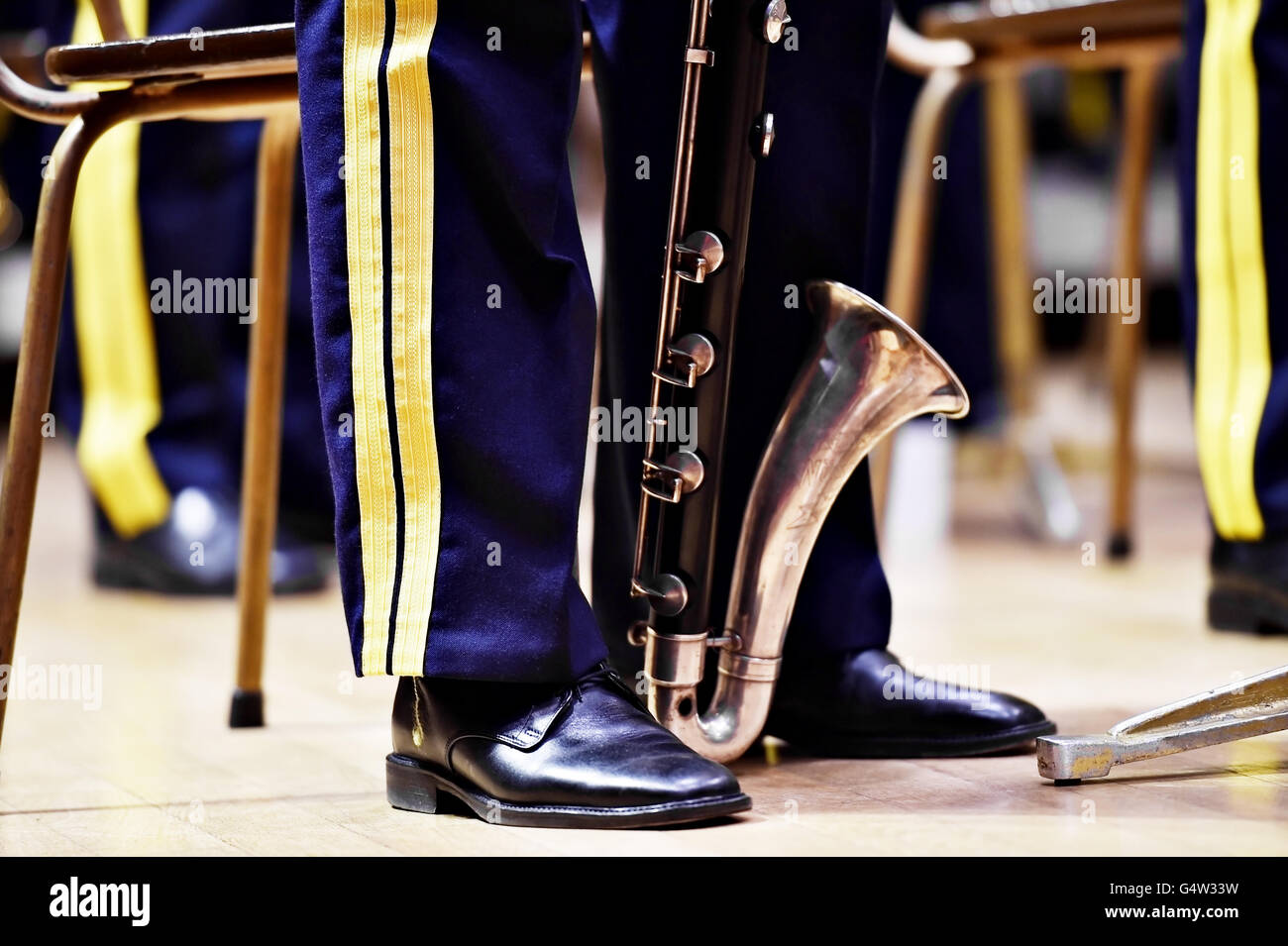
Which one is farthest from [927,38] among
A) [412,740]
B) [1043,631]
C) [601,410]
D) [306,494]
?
[412,740]

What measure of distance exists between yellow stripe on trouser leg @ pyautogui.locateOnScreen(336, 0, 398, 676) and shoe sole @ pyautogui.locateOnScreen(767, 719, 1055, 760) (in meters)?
0.32

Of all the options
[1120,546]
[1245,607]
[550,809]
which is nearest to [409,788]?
[550,809]

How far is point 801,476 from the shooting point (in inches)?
39.5

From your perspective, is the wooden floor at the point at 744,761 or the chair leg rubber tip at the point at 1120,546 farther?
the chair leg rubber tip at the point at 1120,546

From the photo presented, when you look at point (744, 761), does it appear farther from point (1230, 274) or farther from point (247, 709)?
point (1230, 274)

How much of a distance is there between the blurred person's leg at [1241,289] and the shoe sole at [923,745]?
50 centimetres

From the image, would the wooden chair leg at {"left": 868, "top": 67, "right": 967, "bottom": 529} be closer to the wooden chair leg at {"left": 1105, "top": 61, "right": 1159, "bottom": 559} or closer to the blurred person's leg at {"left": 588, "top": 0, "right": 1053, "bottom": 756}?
the wooden chair leg at {"left": 1105, "top": 61, "right": 1159, "bottom": 559}

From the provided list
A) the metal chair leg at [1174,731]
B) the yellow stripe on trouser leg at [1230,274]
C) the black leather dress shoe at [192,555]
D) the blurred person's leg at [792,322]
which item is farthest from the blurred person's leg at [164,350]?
the metal chair leg at [1174,731]

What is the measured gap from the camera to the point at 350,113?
87cm

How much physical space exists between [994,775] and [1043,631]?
53 centimetres

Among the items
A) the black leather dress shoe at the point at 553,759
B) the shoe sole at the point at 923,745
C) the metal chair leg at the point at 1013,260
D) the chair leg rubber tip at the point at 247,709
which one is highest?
the metal chair leg at the point at 1013,260

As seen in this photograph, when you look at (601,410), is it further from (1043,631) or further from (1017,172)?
(1017,172)

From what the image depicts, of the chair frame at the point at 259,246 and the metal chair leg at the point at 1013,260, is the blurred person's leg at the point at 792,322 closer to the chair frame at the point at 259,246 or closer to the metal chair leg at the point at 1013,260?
the chair frame at the point at 259,246

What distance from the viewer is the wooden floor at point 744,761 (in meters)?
0.85
